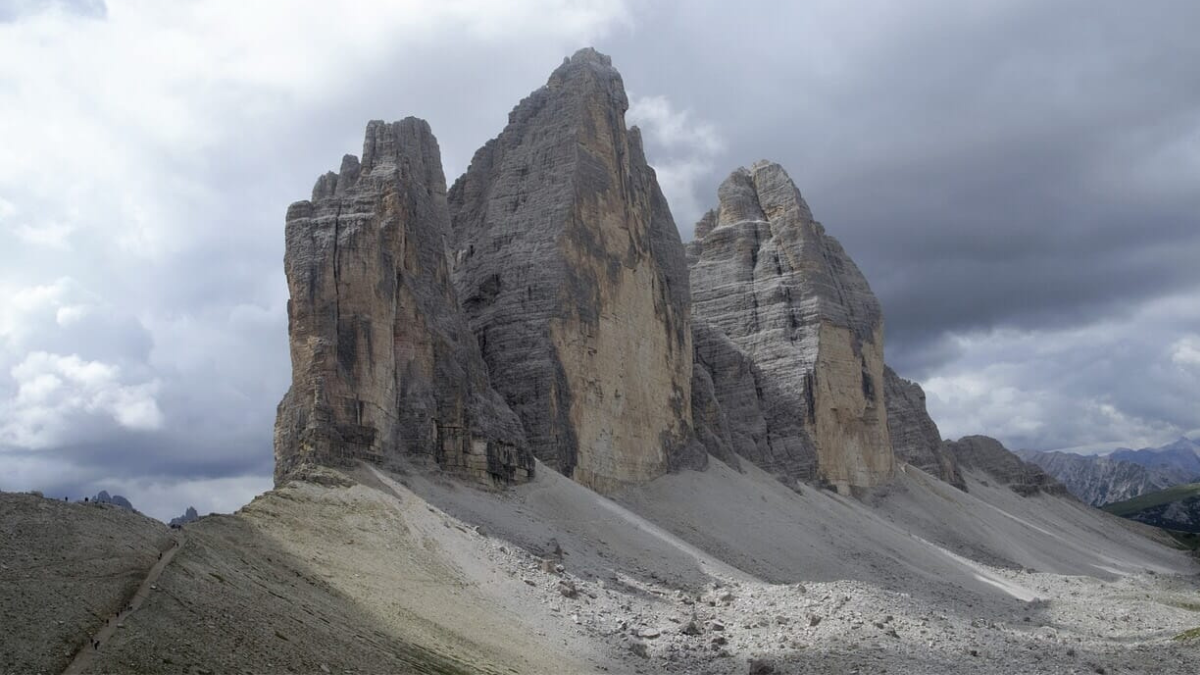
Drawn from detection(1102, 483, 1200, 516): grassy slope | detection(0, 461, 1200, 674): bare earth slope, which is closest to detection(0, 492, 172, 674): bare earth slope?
detection(0, 461, 1200, 674): bare earth slope

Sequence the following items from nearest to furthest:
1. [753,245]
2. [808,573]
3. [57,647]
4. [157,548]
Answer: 1. [57,647]
2. [157,548]
3. [808,573]
4. [753,245]

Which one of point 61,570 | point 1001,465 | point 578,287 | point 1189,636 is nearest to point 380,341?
point 578,287

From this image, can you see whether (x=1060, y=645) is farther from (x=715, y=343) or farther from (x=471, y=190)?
(x=715, y=343)

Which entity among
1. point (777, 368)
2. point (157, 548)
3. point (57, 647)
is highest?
point (777, 368)

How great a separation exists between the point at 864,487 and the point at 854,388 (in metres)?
7.11

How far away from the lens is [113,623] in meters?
16.8

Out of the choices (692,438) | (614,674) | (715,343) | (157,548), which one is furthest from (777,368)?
(157,548)

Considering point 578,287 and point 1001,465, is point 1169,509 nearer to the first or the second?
point 1001,465

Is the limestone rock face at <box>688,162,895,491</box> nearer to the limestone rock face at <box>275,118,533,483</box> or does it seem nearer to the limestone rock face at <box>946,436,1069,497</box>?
the limestone rock face at <box>275,118,533,483</box>

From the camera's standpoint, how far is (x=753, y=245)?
7975 centimetres

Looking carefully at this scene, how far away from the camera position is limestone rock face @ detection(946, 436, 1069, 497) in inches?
4316

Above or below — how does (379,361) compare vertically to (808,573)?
above

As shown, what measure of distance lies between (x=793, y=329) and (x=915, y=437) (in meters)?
26.1

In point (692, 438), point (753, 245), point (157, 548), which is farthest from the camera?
point (753, 245)
